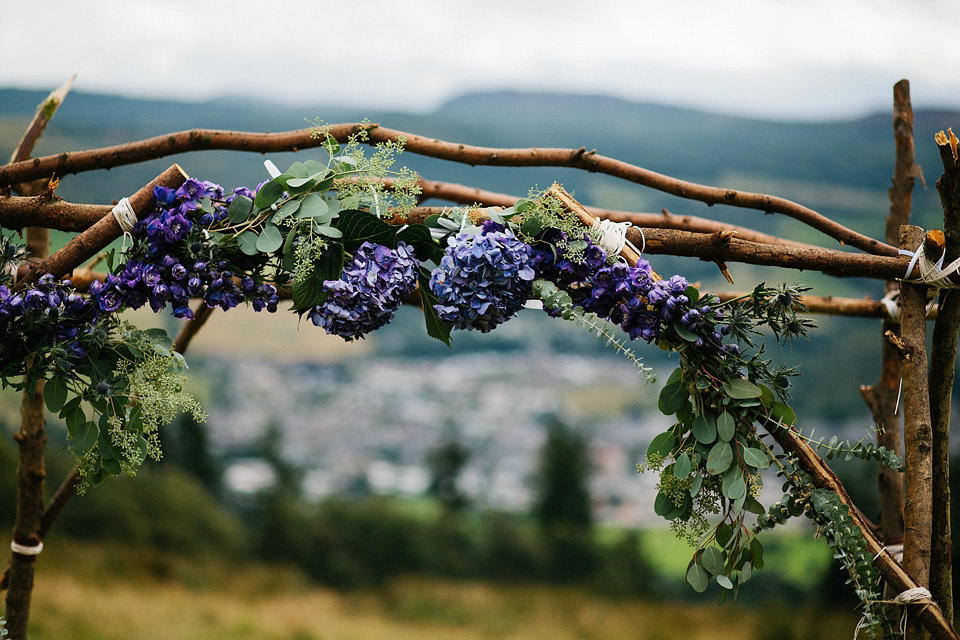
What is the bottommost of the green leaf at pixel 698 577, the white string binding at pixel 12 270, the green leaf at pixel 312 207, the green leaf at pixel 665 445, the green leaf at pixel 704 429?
the green leaf at pixel 698 577

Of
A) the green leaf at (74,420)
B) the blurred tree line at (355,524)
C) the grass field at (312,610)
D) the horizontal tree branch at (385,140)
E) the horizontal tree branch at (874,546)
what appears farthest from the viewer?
the blurred tree line at (355,524)

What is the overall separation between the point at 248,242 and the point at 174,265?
0.13m

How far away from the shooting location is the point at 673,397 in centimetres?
120

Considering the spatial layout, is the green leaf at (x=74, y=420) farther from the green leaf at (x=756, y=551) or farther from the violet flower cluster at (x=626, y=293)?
the green leaf at (x=756, y=551)

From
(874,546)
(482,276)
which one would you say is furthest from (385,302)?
(874,546)

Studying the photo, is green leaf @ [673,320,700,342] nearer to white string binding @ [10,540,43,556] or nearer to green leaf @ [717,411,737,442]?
green leaf @ [717,411,737,442]

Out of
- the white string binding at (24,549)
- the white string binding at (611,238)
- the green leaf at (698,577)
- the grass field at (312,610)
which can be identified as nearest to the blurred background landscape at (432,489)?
the grass field at (312,610)

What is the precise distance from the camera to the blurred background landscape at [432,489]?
3244 millimetres

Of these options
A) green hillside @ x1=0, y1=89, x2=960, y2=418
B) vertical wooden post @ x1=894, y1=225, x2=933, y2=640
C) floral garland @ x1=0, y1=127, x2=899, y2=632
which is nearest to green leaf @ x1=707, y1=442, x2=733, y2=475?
floral garland @ x1=0, y1=127, x2=899, y2=632

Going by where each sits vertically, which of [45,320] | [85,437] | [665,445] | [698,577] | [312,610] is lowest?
[312,610]

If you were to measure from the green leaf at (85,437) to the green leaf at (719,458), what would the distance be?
1.09 meters

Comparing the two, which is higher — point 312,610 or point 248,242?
point 248,242

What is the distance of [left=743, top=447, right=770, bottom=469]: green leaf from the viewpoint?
3.72 ft

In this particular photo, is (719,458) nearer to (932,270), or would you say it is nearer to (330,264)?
(932,270)
